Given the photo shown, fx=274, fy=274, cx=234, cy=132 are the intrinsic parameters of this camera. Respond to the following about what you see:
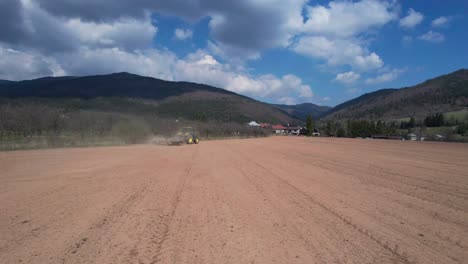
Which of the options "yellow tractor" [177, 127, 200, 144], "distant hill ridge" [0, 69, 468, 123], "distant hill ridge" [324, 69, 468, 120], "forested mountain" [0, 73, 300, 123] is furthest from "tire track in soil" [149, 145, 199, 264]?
"distant hill ridge" [324, 69, 468, 120]

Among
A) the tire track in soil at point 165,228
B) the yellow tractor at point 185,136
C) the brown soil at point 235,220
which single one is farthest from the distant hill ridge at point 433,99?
the tire track in soil at point 165,228

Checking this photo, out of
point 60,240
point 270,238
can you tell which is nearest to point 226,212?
point 270,238

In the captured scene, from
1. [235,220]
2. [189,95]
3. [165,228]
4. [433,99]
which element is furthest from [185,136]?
[433,99]

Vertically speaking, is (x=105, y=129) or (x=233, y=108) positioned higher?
(x=233, y=108)

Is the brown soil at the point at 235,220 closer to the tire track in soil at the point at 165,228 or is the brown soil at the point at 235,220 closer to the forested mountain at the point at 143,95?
the tire track in soil at the point at 165,228

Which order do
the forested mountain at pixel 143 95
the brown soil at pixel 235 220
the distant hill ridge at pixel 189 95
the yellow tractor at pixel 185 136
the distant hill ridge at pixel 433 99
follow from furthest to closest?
1. the distant hill ridge at pixel 433 99
2. the distant hill ridge at pixel 189 95
3. the forested mountain at pixel 143 95
4. the yellow tractor at pixel 185 136
5. the brown soil at pixel 235 220

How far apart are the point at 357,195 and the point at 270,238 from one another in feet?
15.0

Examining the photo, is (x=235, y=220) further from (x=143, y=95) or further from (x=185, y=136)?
(x=143, y=95)

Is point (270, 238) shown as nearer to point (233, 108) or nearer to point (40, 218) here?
point (40, 218)

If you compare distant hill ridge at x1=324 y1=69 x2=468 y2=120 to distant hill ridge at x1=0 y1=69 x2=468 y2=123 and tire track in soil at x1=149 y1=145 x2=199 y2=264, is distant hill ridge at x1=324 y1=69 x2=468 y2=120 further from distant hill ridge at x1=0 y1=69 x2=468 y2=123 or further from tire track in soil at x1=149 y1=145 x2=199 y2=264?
tire track in soil at x1=149 y1=145 x2=199 y2=264

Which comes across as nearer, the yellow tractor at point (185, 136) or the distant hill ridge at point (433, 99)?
the yellow tractor at point (185, 136)

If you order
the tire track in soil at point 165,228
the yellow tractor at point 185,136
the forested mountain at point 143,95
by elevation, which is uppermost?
the forested mountain at point 143,95

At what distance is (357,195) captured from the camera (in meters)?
8.42

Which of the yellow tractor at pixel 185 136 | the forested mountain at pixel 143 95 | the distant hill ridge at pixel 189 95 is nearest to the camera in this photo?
the yellow tractor at pixel 185 136
